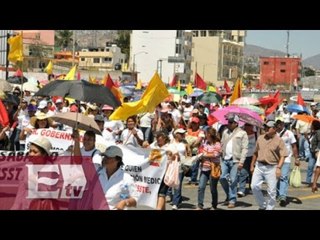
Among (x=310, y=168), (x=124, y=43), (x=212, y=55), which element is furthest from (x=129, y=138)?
(x=124, y=43)

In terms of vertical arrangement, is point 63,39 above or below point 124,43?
above

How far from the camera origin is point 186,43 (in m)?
114

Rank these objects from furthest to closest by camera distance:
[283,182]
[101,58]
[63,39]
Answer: [63,39] < [101,58] < [283,182]

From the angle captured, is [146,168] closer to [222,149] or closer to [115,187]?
[222,149]

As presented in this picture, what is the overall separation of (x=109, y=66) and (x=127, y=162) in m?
109

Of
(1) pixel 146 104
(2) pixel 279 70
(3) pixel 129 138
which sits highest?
(2) pixel 279 70

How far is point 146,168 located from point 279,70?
132 meters

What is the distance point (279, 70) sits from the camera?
454 feet

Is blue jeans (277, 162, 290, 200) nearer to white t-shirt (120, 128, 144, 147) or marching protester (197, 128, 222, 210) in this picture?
marching protester (197, 128, 222, 210)

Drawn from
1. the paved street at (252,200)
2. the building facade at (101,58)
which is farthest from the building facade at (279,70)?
the paved street at (252,200)

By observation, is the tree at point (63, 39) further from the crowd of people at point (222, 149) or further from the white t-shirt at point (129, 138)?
the white t-shirt at point (129, 138)
